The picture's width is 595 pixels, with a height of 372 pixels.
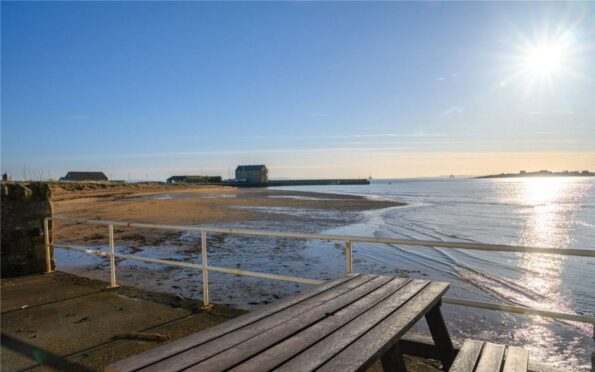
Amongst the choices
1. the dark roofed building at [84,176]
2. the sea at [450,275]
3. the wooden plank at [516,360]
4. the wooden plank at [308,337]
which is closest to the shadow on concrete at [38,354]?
the wooden plank at [308,337]

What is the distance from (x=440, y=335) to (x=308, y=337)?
1.43 metres

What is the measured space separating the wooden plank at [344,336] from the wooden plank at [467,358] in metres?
0.42

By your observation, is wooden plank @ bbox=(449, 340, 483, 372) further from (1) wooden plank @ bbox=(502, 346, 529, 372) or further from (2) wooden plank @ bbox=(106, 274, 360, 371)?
(2) wooden plank @ bbox=(106, 274, 360, 371)

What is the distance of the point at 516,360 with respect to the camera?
2195 mm

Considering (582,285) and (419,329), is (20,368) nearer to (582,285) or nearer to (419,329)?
(419,329)

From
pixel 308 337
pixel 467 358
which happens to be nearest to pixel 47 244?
pixel 308 337

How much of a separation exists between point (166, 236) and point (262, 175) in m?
97.7

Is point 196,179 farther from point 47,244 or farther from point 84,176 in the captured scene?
point 47,244

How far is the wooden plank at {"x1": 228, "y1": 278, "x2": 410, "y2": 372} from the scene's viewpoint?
1507 millimetres

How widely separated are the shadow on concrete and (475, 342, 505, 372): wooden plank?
118 inches

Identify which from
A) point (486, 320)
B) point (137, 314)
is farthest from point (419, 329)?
point (137, 314)

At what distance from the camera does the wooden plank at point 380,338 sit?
1522 mm

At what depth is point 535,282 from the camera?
29.2 feet

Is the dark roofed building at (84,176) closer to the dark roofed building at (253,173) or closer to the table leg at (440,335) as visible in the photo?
the dark roofed building at (253,173)
